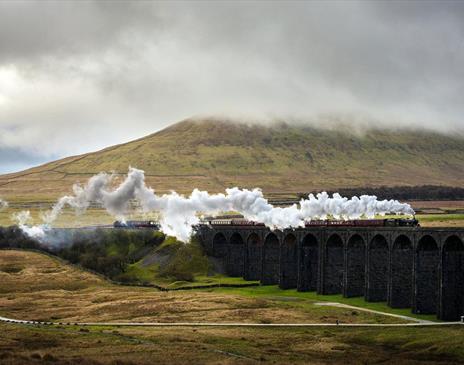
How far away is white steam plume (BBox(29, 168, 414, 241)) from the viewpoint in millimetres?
128000

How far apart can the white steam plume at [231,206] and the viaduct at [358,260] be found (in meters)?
3.11

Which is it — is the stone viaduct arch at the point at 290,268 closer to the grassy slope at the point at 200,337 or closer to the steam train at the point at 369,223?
the steam train at the point at 369,223

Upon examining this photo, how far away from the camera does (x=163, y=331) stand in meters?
81.6

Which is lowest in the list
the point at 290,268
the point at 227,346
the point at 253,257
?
the point at 227,346

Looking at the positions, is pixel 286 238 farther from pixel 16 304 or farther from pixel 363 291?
pixel 16 304

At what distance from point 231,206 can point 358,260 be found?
37.4 metres

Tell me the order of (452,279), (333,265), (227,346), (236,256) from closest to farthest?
(227,346)
(452,279)
(333,265)
(236,256)

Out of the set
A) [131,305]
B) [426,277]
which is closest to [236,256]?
[131,305]

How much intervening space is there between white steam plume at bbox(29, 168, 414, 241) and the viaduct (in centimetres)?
311

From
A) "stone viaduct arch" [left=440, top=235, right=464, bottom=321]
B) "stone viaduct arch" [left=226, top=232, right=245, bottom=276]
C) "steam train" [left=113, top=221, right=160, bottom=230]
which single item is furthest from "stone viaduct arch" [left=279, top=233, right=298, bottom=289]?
"steam train" [left=113, top=221, right=160, bottom=230]

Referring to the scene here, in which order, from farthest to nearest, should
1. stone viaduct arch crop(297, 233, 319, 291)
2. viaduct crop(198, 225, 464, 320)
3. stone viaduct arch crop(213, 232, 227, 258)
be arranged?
stone viaduct arch crop(213, 232, 227, 258), stone viaduct arch crop(297, 233, 319, 291), viaduct crop(198, 225, 464, 320)

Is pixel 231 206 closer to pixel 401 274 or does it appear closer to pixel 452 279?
pixel 401 274

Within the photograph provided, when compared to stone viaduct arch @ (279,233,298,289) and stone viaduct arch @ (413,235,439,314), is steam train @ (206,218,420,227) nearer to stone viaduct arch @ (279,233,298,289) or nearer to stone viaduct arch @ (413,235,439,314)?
stone viaduct arch @ (279,233,298,289)

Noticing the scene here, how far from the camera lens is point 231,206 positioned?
141375 millimetres
